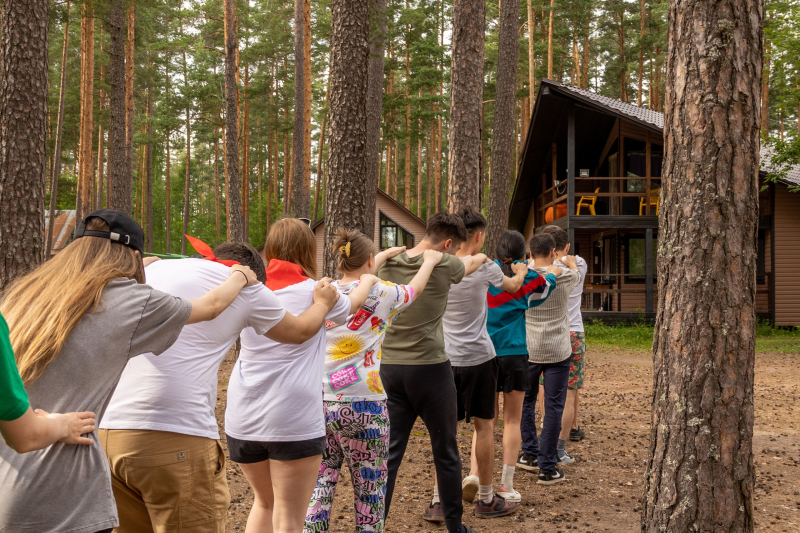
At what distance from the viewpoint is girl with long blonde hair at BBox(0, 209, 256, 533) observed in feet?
5.59

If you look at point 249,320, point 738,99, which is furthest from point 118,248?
point 738,99

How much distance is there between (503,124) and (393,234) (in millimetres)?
19135

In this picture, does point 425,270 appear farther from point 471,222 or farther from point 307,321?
point 307,321

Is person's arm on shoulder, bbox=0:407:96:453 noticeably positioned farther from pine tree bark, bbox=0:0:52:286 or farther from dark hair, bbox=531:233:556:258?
pine tree bark, bbox=0:0:52:286

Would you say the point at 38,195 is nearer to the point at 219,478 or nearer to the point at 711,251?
the point at 219,478

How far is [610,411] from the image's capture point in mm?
8172

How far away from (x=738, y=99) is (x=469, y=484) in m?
3.18

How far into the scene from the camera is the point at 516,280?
14.2 feet

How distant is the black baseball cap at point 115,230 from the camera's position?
196cm

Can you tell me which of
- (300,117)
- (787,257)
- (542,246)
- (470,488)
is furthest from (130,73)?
(787,257)

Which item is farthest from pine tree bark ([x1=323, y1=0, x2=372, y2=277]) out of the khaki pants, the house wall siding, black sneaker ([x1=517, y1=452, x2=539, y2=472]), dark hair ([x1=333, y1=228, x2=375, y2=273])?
the house wall siding

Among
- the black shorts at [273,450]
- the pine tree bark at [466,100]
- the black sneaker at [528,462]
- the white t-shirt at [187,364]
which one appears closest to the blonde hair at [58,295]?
the white t-shirt at [187,364]

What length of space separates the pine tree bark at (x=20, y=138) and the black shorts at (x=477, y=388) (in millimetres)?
4239

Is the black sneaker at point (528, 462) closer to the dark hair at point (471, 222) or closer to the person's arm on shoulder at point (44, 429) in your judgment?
the dark hair at point (471, 222)
